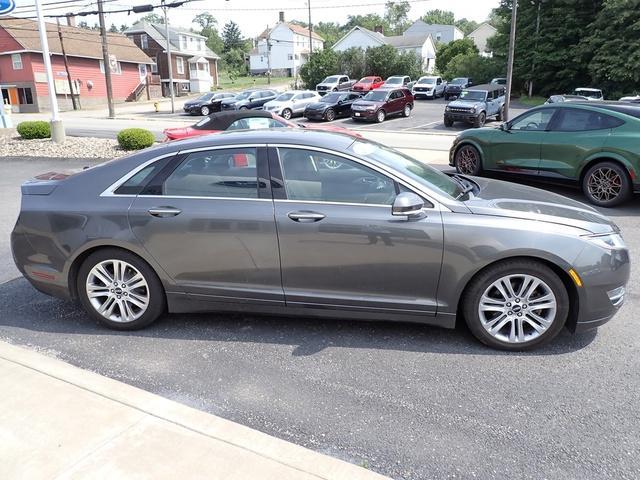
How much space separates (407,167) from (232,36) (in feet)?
408

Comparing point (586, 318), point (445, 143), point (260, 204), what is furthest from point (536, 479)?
point (445, 143)

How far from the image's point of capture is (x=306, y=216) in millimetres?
3750

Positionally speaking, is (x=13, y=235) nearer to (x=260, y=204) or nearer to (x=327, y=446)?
(x=260, y=204)

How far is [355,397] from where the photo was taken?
3.29 m

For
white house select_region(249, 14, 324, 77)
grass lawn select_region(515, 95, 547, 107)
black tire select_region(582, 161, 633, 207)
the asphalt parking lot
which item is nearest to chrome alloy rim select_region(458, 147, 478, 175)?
black tire select_region(582, 161, 633, 207)

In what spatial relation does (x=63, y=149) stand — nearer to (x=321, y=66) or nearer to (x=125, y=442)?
(x=125, y=442)

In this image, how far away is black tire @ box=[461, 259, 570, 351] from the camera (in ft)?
11.9

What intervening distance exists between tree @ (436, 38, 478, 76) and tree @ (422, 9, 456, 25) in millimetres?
82601

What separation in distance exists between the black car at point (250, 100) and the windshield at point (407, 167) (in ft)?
90.6

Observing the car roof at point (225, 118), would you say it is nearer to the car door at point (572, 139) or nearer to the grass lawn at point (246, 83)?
the car door at point (572, 139)

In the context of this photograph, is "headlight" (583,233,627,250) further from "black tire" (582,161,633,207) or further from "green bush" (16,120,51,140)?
"green bush" (16,120,51,140)

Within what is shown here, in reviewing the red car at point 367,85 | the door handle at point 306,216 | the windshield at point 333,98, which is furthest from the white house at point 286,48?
the door handle at point 306,216

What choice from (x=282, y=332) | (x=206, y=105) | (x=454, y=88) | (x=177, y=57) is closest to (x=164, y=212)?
(x=282, y=332)

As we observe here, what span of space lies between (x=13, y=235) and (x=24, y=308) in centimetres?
76
